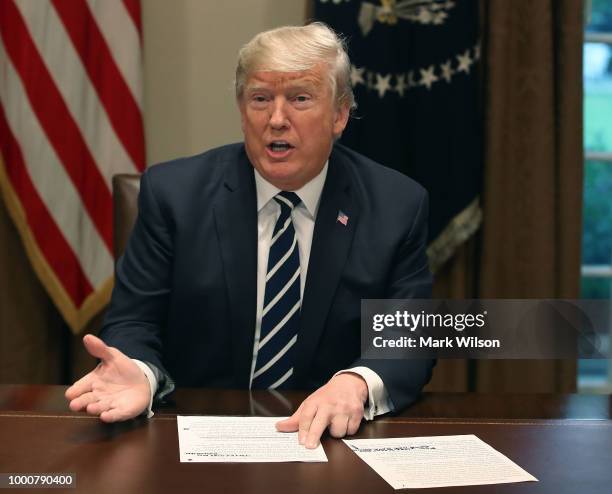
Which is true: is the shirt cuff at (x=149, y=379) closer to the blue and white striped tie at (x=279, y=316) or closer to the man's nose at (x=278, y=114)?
the blue and white striped tie at (x=279, y=316)

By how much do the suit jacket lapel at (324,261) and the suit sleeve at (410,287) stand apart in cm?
14

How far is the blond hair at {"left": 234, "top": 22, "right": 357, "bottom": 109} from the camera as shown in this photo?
2.08 meters

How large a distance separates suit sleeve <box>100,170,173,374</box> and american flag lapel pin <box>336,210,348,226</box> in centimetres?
40

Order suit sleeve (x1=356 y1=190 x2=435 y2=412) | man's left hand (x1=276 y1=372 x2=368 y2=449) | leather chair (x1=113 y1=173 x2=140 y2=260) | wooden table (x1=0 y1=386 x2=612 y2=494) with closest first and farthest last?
wooden table (x1=0 y1=386 x2=612 y2=494) → man's left hand (x1=276 y1=372 x2=368 y2=449) → suit sleeve (x1=356 y1=190 x2=435 y2=412) → leather chair (x1=113 y1=173 x2=140 y2=260)

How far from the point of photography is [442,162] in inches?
139

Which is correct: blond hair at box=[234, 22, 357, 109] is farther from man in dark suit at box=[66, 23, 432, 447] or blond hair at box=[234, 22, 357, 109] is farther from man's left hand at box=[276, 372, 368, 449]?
man's left hand at box=[276, 372, 368, 449]

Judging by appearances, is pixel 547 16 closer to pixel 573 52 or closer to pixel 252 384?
pixel 573 52

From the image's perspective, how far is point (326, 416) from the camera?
158cm

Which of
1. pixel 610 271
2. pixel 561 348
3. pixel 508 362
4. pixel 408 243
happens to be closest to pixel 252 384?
pixel 408 243

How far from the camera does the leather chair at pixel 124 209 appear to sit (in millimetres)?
2434

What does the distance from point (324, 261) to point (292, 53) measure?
476 mm

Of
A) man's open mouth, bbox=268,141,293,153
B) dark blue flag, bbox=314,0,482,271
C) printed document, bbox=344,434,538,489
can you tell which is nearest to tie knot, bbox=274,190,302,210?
man's open mouth, bbox=268,141,293,153

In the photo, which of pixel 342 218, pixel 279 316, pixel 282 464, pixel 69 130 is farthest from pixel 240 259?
pixel 69 130

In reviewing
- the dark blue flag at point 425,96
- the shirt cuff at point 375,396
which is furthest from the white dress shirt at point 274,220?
the dark blue flag at point 425,96
